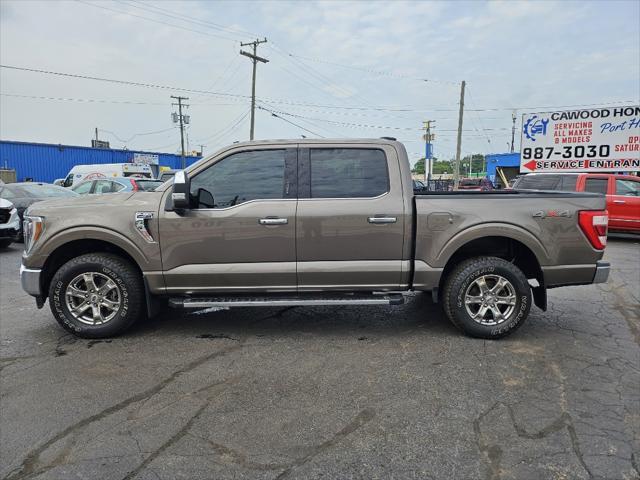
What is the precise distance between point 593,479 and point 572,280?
2581 mm

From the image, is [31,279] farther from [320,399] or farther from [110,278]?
[320,399]

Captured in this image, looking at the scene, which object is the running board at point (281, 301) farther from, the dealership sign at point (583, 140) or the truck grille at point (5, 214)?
the dealership sign at point (583, 140)

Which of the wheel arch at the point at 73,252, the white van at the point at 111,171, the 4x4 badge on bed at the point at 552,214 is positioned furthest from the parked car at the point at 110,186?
the 4x4 badge on bed at the point at 552,214

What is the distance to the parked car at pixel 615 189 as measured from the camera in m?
11.9

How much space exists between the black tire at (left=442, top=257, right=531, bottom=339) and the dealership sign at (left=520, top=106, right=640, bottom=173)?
51.8ft

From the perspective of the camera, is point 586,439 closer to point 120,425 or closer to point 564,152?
point 120,425

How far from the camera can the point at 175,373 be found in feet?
12.9

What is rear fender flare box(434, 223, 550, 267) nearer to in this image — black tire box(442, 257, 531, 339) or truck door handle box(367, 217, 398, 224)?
black tire box(442, 257, 531, 339)

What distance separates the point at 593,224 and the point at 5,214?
1113 centimetres

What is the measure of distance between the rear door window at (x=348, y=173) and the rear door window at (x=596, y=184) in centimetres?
986

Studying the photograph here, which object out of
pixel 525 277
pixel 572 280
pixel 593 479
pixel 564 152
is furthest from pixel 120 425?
pixel 564 152

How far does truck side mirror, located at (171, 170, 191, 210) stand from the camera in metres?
4.34

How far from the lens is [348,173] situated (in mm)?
4703

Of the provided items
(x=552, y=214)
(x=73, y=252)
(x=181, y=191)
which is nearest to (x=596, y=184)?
(x=552, y=214)
